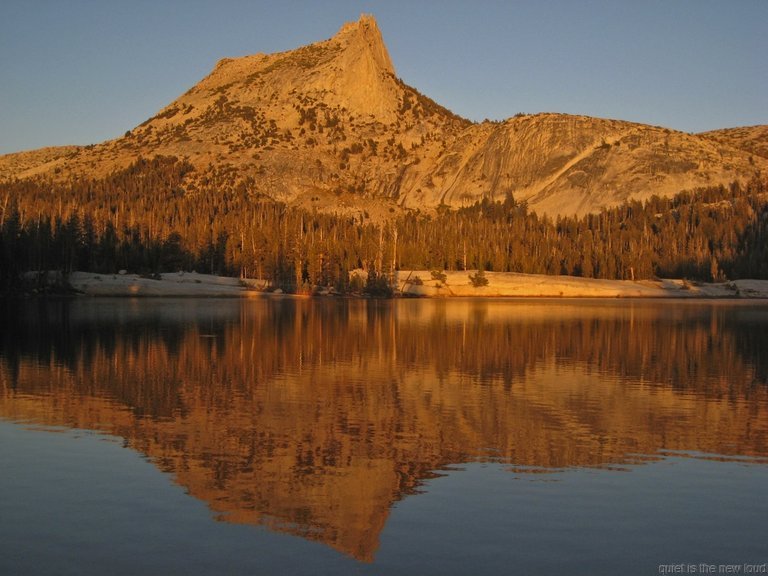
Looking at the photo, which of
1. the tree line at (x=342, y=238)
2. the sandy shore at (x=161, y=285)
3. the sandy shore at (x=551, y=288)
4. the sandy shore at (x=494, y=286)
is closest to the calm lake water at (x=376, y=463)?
the sandy shore at (x=161, y=285)

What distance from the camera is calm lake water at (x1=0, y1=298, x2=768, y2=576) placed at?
1360cm

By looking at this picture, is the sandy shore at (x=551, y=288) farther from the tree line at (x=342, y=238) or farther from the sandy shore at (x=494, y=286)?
the tree line at (x=342, y=238)

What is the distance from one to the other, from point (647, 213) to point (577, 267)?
35096 millimetres

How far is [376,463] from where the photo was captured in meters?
19.3

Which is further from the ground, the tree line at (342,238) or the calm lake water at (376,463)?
the tree line at (342,238)

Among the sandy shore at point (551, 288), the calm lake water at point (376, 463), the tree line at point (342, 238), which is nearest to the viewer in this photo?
the calm lake water at point (376, 463)

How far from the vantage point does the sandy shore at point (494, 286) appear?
121625mm

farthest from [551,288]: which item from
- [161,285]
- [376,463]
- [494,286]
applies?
[376,463]

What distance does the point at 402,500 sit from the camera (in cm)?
1642

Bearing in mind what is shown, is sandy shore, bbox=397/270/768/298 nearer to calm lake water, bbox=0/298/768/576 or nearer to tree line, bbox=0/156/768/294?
tree line, bbox=0/156/768/294

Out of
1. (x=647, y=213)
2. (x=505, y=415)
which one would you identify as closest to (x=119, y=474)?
(x=505, y=415)

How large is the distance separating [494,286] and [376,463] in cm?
11783

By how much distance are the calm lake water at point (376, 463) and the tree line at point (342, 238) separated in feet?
291

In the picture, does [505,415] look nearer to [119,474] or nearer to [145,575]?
[119,474]
